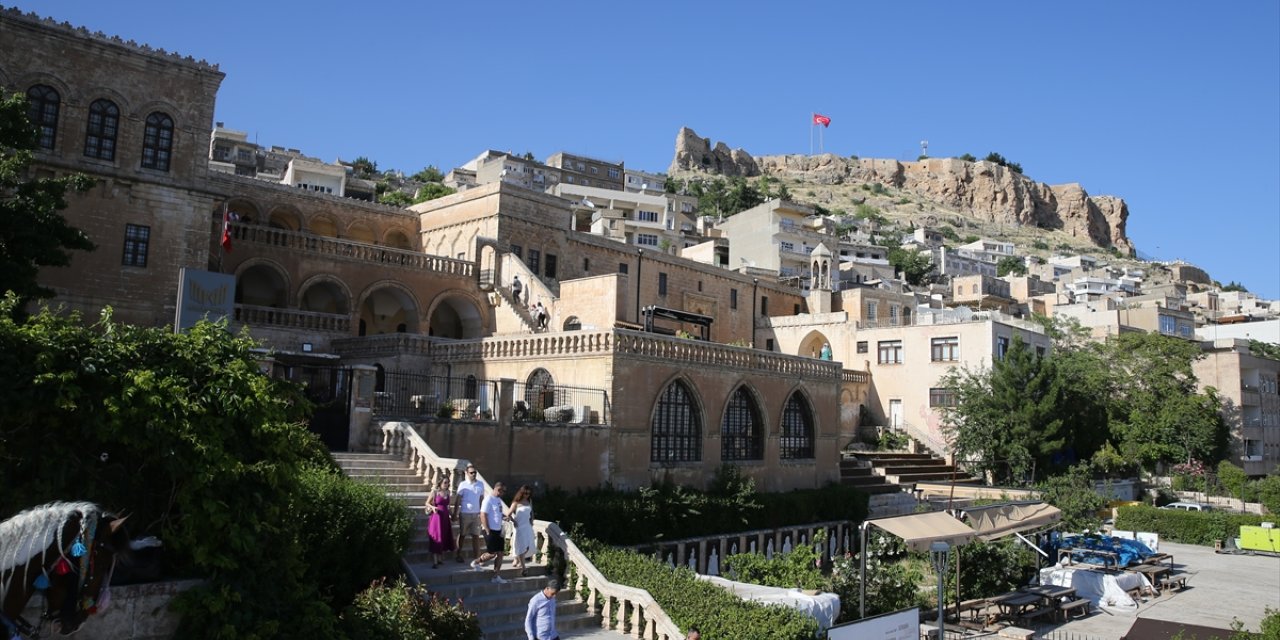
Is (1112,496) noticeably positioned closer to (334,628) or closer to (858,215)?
(334,628)

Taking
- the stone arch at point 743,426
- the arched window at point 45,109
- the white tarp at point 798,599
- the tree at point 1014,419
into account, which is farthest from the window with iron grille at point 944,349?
the arched window at point 45,109

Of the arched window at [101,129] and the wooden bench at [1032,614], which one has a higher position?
the arched window at [101,129]

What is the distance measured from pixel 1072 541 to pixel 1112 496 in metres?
12.1

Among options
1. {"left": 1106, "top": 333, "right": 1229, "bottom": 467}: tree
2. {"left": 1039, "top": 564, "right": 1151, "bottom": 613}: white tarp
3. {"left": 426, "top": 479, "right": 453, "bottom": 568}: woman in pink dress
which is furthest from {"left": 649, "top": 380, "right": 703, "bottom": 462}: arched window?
{"left": 1106, "top": 333, "right": 1229, "bottom": 467}: tree

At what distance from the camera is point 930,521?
18.7 meters

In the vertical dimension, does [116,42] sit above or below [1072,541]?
above

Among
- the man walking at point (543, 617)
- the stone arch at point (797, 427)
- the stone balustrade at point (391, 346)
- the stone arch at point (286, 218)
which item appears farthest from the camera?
the stone arch at point (286, 218)

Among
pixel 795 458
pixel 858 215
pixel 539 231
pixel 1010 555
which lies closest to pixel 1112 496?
pixel 795 458

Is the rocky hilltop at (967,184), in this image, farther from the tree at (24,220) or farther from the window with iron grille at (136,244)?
the tree at (24,220)

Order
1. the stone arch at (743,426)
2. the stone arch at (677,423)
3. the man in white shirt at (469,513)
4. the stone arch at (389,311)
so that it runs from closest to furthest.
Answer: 1. the man in white shirt at (469,513)
2. the stone arch at (677,423)
3. the stone arch at (743,426)
4. the stone arch at (389,311)

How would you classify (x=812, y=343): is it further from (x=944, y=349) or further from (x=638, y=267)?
(x=638, y=267)

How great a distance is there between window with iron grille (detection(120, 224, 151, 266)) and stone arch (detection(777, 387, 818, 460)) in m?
19.3

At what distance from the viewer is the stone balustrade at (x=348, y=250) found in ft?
98.2

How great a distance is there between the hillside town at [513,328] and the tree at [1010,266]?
53192mm
